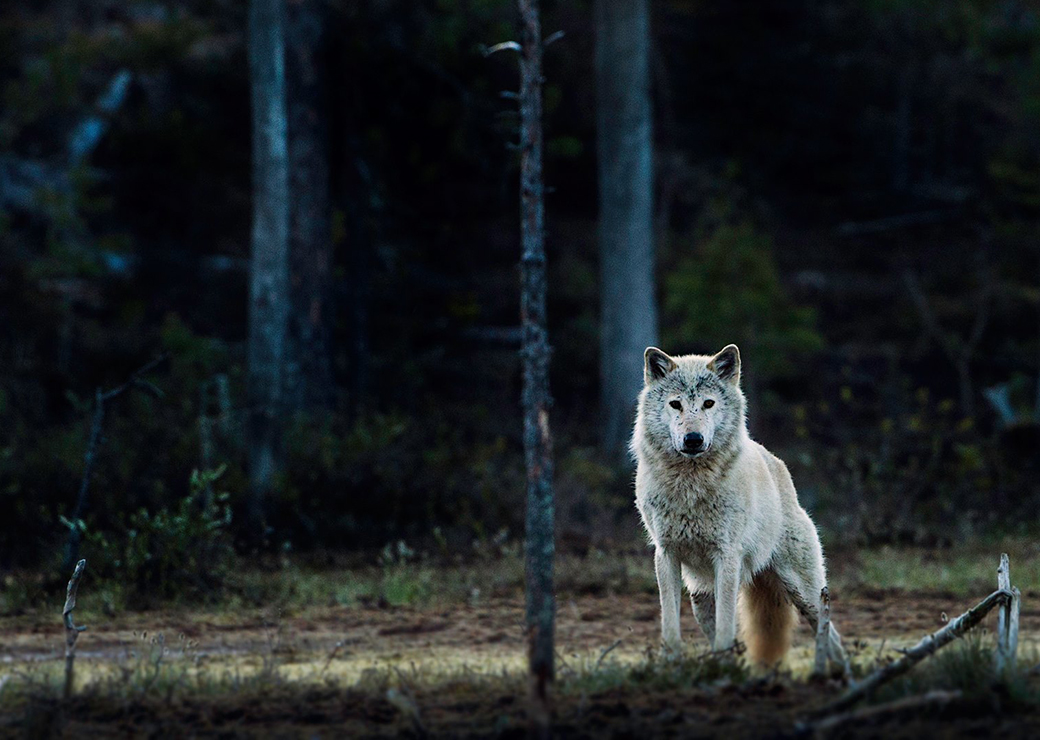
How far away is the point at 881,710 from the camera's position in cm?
539

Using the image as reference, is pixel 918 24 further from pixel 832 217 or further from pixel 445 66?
pixel 445 66

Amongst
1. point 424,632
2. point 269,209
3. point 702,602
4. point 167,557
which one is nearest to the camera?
point 702,602

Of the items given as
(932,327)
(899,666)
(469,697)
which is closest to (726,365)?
(899,666)

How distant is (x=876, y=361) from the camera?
24500mm

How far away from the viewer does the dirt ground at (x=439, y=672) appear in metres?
5.73

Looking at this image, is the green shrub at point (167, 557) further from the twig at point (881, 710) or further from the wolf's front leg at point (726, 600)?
the twig at point (881, 710)

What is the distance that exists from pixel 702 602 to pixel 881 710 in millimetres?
2304

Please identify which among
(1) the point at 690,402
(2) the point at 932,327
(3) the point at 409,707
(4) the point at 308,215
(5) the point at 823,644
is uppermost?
(4) the point at 308,215

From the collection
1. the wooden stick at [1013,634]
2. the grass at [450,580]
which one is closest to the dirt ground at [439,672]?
the grass at [450,580]

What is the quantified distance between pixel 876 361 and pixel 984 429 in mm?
4585

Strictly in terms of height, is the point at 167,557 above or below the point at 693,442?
below

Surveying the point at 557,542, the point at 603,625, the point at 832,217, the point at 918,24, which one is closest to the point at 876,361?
the point at 832,217

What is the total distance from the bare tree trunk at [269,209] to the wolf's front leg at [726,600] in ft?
32.4

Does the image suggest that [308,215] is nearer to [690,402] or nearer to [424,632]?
[424,632]
